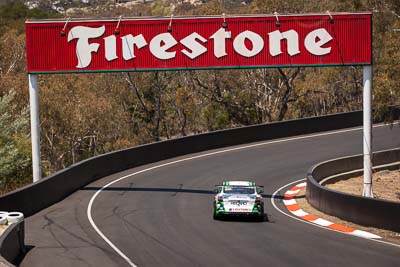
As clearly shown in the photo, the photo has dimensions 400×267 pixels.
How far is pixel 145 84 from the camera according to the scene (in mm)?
72500

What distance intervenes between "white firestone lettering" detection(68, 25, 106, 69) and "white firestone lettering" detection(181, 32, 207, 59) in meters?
3.50

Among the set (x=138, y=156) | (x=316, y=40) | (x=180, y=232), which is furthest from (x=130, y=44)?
(x=138, y=156)

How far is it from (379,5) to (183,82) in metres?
36.8

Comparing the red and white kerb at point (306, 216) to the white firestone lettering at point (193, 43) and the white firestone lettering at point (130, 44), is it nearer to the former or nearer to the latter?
the white firestone lettering at point (193, 43)

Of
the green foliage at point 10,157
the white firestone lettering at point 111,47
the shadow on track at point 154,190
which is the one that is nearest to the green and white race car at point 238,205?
the shadow on track at point 154,190

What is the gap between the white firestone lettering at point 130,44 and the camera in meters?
29.2

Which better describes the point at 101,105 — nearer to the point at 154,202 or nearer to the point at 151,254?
the point at 154,202

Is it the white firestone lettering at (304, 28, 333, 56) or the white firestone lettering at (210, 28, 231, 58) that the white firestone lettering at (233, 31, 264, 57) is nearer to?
the white firestone lettering at (210, 28, 231, 58)

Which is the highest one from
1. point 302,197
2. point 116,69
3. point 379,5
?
point 379,5

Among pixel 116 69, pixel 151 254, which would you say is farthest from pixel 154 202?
pixel 151 254

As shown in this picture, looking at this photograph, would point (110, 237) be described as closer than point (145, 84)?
Yes

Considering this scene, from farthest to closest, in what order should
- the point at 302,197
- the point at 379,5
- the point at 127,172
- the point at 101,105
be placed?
1. the point at 101,105
2. the point at 379,5
3. the point at 127,172
4. the point at 302,197

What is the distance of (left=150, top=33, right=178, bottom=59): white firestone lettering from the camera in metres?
29.0

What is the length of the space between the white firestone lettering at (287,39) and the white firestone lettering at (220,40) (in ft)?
5.89
